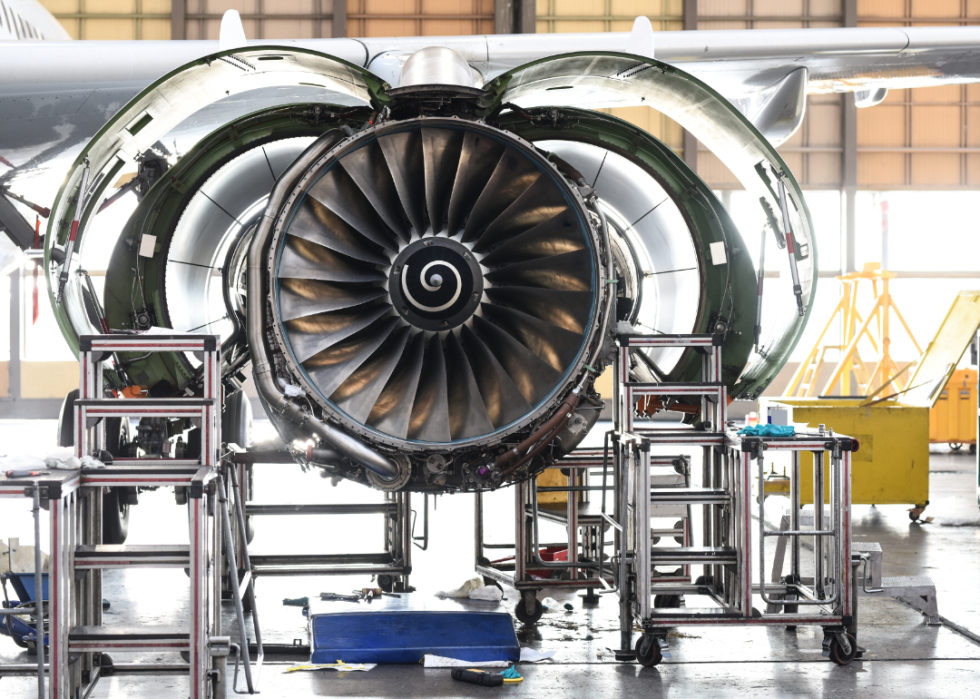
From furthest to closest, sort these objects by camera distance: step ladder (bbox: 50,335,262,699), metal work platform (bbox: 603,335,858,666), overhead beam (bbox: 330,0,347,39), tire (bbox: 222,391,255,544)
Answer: overhead beam (bbox: 330,0,347,39) → tire (bbox: 222,391,255,544) → metal work platform (bbox: 603,335,858,666) → step ladder (bbox: 50,335,262,699)

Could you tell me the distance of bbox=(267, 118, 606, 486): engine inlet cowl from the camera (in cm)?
434

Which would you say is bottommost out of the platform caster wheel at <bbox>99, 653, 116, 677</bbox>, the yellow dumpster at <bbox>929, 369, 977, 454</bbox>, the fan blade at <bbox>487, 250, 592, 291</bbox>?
the platform caster wheel at <bbox>99, 653, 116, 677</bbox>

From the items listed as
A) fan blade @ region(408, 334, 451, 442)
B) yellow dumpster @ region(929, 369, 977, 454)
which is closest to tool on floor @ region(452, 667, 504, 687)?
fan blade @ region(408, 334, 451, 442)

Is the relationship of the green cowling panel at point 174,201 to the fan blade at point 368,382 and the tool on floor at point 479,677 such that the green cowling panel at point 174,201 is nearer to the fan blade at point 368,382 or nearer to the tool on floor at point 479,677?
the fan blade at point 368,382

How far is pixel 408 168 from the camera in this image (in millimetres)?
4551

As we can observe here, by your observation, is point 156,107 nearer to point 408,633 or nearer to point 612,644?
point 408,633

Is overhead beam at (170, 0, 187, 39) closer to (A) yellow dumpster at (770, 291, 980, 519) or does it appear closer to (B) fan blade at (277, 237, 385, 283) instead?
(A) yellow dumpster at (770, 291, 980, 519)

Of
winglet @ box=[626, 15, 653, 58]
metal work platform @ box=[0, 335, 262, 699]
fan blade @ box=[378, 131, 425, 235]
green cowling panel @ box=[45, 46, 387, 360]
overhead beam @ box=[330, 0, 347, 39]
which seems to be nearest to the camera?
metal work platform @ box=[0, 335, 262, 699]

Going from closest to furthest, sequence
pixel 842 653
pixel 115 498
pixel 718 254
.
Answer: pixel 842 653 < pixel 718 254 < pixel 115 498

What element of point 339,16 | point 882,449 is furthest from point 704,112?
point 339,16

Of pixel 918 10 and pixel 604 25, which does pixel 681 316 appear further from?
pixel 918 10

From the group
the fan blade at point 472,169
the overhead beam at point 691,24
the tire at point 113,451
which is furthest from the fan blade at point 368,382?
the overhead beam at point 691,24

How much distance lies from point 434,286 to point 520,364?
59 centimetres

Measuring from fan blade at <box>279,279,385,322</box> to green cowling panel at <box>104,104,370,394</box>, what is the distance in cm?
75
